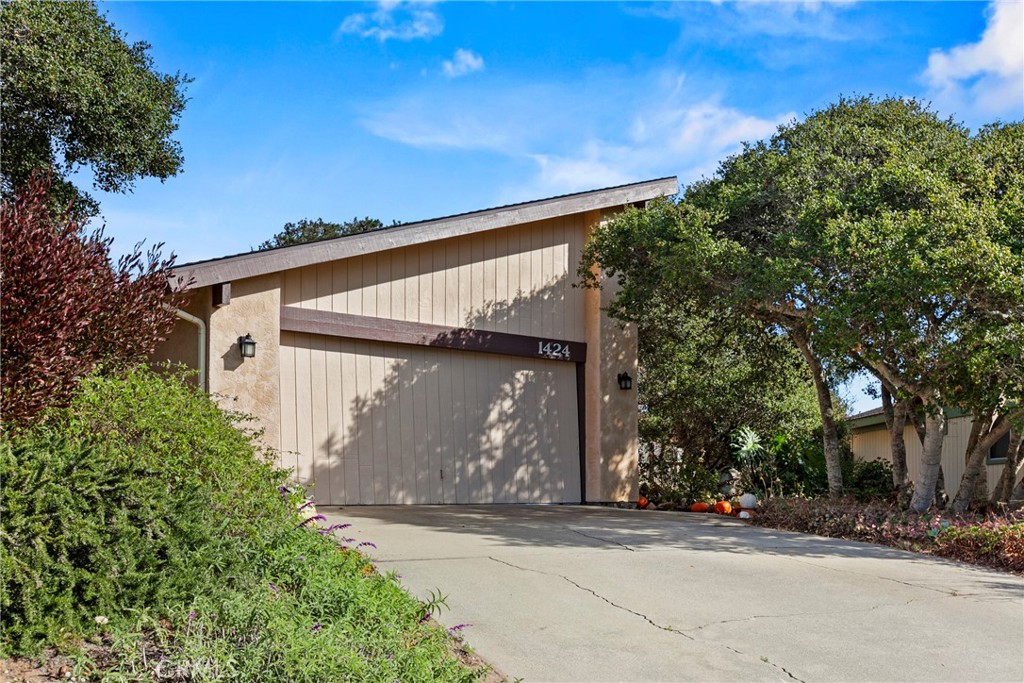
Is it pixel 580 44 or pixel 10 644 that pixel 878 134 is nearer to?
pixel 580 44

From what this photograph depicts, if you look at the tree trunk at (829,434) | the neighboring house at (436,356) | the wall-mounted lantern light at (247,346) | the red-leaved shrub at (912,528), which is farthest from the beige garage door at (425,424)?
the tree trunk at (829,434)

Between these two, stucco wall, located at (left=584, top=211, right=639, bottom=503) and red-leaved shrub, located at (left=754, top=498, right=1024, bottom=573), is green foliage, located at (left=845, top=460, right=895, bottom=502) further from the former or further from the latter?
stucco wall, located at (left=584, top=211, right=639, bottom=503)

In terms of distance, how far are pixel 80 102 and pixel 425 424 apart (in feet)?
23.9

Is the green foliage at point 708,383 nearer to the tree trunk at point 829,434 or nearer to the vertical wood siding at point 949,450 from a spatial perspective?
the tree trunk at point 829,434

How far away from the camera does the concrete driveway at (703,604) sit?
4812mm

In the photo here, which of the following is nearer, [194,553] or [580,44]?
[194,553]

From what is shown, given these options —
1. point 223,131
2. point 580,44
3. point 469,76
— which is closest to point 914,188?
point 580,44

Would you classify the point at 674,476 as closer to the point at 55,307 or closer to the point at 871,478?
the point at 871,478

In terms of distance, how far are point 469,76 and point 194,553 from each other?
24.6 ft

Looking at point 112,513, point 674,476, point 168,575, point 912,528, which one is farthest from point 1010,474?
point 112,513

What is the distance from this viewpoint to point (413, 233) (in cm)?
1116

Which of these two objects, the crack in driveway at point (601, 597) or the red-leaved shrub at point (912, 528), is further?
the red-leaved shrub at point (912, 528)

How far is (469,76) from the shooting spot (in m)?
10.4

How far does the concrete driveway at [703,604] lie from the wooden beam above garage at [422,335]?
2.66m
